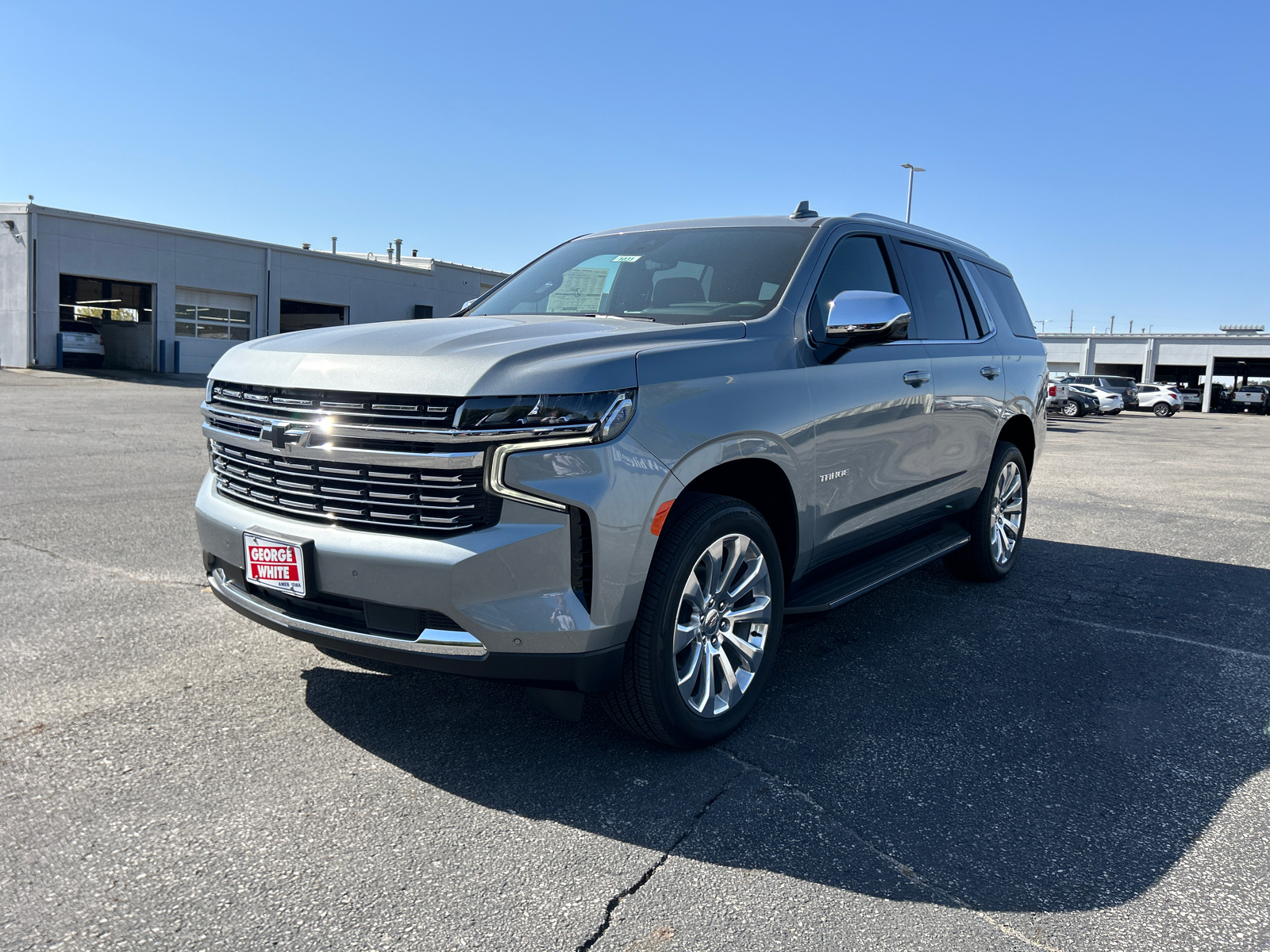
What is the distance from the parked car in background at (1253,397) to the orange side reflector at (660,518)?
62.2 m

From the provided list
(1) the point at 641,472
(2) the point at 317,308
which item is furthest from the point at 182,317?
(1) the point at 641,472

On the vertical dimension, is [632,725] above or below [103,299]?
below

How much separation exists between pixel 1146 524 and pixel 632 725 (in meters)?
7.19

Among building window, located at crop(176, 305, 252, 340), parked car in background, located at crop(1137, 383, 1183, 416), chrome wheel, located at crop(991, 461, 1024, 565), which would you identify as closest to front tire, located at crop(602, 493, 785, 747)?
chrome wheel, located at crop(991, 461, 1024, 565)

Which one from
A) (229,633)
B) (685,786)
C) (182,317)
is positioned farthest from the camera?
(182,317)

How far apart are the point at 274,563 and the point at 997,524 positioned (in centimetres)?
446

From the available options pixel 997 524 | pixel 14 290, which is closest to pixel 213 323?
pixel 14 290

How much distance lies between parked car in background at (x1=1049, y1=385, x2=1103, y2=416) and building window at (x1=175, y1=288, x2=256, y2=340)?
3143 cm

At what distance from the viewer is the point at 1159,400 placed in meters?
46.5

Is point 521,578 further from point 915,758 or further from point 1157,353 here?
point 1157,353

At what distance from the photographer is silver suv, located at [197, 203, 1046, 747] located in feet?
9.09

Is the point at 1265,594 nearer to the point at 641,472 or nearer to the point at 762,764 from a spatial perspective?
the point at 762,764

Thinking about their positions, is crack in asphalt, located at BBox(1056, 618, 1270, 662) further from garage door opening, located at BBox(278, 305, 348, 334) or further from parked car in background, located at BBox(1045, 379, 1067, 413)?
garage door opening, located at BBox(278, 305, 348, 334)

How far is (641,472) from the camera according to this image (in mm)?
2893
